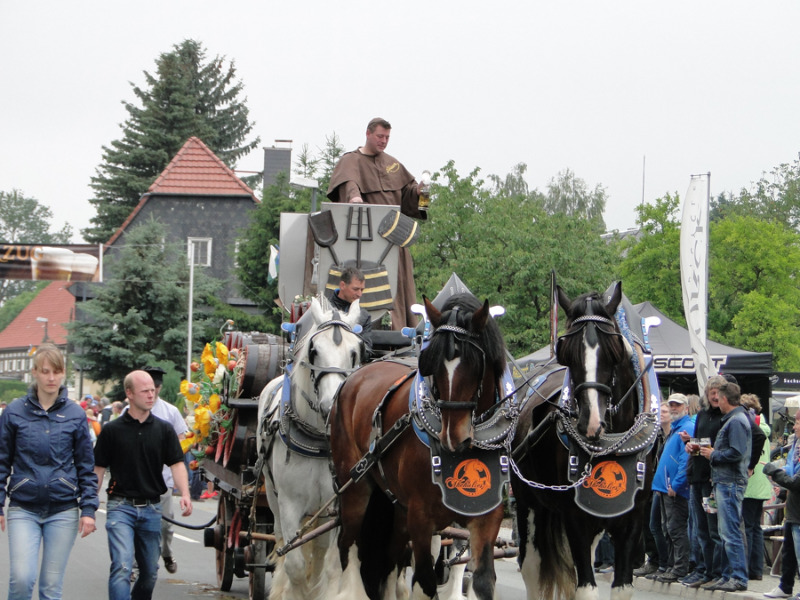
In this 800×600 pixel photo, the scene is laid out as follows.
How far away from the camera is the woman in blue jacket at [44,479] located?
6535 mm

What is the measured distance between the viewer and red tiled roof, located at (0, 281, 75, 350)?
7019 cm

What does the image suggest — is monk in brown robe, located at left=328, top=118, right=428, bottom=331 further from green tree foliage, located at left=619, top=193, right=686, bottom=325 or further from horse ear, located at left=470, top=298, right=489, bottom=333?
green tree foliage, located at left=619, top=193, right=686, bottom=325

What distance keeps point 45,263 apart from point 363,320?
1071 inches

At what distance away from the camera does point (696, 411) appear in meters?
12.6

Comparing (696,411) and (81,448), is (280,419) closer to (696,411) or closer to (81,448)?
(81,448)

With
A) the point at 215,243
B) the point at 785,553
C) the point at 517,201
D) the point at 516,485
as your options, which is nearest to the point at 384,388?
the point at 516,485

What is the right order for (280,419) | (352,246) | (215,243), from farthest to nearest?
(215,243)
(352,246)
(280,419)

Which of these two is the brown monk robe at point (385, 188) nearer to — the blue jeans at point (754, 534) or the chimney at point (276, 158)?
the blue jeans at point (754, 534)

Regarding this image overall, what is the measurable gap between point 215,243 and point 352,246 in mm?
41478

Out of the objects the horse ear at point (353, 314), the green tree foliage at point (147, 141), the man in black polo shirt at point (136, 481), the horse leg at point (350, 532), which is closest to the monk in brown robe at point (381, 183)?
the horse ear at point (353, 314)

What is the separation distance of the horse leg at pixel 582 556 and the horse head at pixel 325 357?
2.06 meters

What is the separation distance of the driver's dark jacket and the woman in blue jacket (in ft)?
8.12

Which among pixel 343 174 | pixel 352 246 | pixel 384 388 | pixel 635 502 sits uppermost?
pixel 343 174

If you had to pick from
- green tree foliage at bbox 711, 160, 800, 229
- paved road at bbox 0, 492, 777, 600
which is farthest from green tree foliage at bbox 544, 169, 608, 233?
paved road at bbox 0, 492, 777, 600
